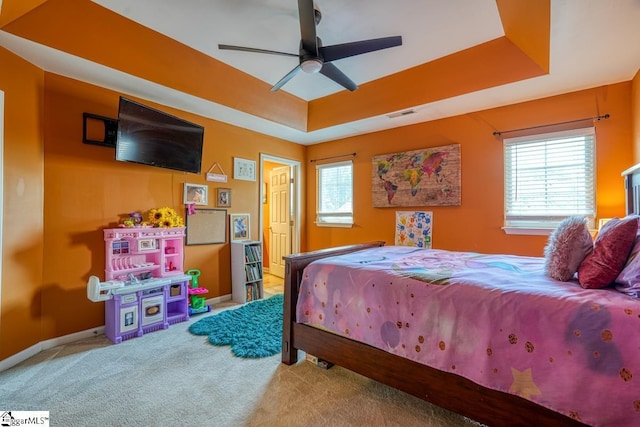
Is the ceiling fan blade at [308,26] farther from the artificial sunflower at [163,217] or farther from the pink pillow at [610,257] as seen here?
the artificial sunflower at [163,217]

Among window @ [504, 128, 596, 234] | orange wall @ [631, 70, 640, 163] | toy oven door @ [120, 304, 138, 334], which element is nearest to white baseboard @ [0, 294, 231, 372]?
toy oven door @ [120, 304, 138, 334]

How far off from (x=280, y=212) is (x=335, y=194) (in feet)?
3.77

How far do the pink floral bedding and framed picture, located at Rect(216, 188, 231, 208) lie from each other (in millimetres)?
2362

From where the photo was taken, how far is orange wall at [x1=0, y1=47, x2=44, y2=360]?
7.24ft

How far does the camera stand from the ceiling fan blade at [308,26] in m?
1.92

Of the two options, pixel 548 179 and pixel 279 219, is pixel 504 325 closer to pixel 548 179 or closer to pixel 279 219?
pixel 548 179

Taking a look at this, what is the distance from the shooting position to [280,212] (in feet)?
17.6

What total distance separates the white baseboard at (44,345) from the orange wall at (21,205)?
1.6 inches

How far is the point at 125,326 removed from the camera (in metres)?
2.69

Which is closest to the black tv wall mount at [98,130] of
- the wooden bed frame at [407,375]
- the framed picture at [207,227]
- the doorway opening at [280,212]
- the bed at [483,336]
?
the framed picture at [207,227]

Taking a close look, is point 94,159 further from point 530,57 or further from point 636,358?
point 530,57

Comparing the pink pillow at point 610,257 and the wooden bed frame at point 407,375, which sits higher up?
the pink pillow at point 610,257

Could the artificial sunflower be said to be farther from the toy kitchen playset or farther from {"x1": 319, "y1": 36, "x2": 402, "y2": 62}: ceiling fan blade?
{"x1": 319, "y1": 36, "x2": 402, "y2": 62}: ceiling fan blade

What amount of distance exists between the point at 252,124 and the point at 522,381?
3841 millimetres
